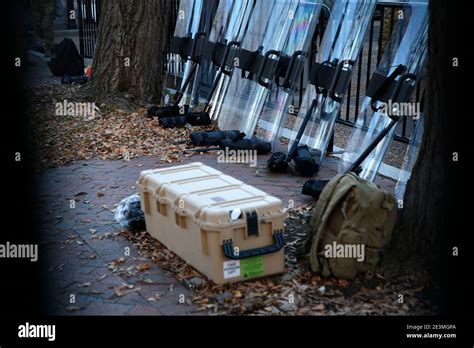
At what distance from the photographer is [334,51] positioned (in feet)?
21.3

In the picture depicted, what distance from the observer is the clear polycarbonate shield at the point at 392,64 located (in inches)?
221

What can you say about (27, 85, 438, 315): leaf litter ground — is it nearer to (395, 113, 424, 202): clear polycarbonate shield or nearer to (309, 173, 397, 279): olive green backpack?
(309, 173, 397, 279): olive green backpack

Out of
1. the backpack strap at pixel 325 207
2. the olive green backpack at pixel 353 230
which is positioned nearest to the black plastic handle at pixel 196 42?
the backpack strap at pixel 325 207

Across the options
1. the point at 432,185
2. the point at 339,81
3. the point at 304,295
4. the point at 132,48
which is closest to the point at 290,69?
the point at 339,81

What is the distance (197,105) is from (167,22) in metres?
1.26

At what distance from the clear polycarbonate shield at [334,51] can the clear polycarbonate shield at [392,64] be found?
0.36 m

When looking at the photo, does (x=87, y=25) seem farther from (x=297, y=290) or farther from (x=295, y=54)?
(x=297, y=290)

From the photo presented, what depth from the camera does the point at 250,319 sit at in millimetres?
3836

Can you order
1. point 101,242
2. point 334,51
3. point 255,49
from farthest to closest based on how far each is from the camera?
point 255,49, point 334,51, point 101,242

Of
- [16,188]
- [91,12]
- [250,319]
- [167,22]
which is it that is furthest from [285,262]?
[91,12]

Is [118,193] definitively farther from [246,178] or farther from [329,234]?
[329,234]

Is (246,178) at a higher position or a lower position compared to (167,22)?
lower

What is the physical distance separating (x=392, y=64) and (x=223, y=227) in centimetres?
251

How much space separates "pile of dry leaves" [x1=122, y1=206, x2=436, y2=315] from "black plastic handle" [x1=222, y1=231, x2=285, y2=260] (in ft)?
0.63
